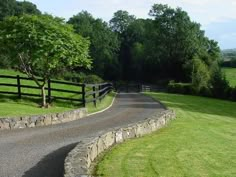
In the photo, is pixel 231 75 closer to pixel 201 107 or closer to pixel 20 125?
pixel 201 107

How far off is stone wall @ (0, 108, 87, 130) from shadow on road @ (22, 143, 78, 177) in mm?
4014

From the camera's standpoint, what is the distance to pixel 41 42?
19.9m

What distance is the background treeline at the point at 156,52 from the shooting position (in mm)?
72706

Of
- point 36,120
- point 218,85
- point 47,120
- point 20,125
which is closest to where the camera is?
point 20,125

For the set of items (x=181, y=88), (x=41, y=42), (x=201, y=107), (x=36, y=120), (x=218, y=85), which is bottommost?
(x=201, y=107)

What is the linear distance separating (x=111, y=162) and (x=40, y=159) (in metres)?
1.74

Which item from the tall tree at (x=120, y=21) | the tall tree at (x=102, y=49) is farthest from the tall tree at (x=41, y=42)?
the tall tree at (x=120, y=21)

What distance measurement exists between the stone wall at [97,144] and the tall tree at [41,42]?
21.3 feet

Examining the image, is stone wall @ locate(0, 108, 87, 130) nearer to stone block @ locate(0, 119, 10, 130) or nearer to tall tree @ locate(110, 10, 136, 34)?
stone block @ locate(0, 119, 10, 130)

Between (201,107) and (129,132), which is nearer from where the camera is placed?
(129,132)

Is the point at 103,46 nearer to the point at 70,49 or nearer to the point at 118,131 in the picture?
the point at 70,49

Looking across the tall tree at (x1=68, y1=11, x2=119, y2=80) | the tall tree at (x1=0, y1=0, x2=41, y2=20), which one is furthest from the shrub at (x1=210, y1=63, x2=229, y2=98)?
the tall tree at (x1=0, y1=0, x2=41, y2=20)

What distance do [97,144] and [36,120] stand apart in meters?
5.63

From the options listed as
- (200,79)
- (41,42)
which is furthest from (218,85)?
(41,42)
